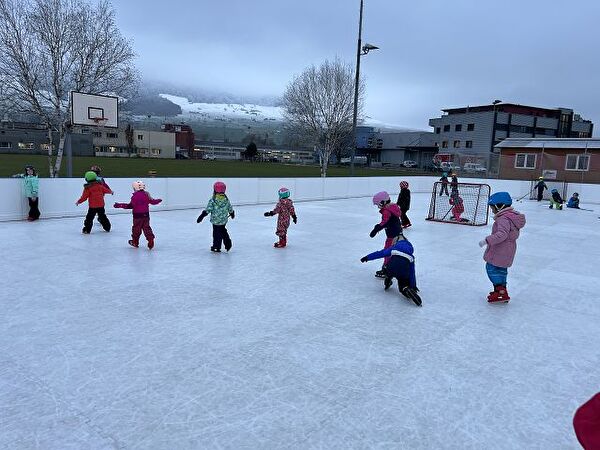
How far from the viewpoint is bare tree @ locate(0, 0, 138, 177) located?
16.6 m

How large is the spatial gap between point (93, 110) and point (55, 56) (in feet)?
13.7

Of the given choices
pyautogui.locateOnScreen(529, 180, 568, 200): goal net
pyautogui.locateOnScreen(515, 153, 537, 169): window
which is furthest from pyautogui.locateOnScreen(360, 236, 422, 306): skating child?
pyautogui.locateOnScreen(515, 153, 537, 169): window

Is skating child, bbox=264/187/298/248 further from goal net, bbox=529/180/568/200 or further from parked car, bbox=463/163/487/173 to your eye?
parked car, bbox=463/163/487/173

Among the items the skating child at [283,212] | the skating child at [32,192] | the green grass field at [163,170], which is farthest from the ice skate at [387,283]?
the green grass field at [163,170]

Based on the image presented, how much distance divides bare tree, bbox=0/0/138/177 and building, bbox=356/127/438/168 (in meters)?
65.3

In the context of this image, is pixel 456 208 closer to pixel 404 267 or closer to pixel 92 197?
pixel 404 267

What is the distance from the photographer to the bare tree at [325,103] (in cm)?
3481

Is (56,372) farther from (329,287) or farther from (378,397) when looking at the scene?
(329,287)

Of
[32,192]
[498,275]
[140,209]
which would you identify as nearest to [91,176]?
[140,209]

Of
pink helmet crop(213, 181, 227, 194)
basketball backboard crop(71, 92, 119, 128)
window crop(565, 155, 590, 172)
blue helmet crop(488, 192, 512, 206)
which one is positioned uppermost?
basketball backboard crop(71, 92, 119, 128)

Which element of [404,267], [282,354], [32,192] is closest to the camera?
[282,354]

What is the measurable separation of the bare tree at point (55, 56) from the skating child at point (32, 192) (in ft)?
22.5

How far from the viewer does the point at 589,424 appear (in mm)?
1361

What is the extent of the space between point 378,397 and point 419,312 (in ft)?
7.29
